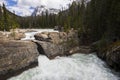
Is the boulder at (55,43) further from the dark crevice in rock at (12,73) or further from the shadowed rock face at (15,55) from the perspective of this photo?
the dark crevice in rock at (12,73)

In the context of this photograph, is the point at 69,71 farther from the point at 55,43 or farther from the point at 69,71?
the point at 55,43

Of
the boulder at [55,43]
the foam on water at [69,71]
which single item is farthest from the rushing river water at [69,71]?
the boulder at [55,43]

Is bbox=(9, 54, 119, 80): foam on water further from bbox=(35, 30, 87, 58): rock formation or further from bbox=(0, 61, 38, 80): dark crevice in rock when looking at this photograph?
bbox=(35, 30, 87, 58): rock formation

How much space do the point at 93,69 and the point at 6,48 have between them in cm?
1576

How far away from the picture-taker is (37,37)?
143ft

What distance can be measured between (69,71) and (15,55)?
392 inches

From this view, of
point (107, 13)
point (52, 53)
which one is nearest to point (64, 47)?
point (52, 53)

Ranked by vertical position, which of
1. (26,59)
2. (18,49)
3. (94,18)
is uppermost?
(94,18)

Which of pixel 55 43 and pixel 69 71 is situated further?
pixel 55 43

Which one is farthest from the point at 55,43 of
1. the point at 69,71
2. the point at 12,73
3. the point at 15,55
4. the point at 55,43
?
the point at 12,73

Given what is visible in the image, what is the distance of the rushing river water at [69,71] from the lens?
25.0 m

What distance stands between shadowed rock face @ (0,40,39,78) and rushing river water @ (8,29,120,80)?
1706mm

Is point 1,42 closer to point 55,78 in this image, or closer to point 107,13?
point 55,78

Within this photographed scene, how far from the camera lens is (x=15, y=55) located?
27578 mm
